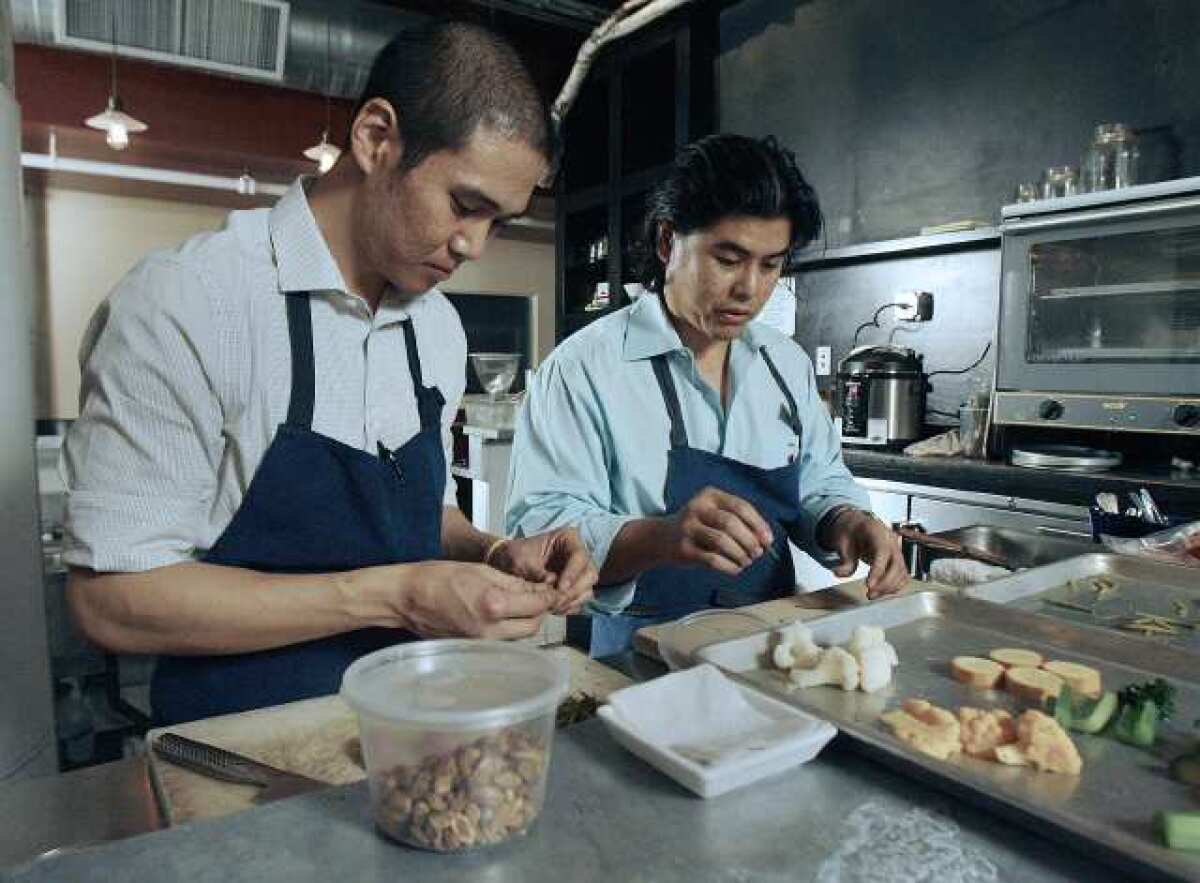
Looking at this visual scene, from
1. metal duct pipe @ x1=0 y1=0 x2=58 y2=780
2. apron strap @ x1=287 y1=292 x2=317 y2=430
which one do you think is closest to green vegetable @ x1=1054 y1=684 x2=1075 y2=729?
apron strap @ x1=287 y1=292 x2=317 y2=430

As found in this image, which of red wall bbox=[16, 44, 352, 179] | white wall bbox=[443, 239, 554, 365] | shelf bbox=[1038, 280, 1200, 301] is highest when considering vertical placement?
red wall bbox=[16, 44, 352, 179]

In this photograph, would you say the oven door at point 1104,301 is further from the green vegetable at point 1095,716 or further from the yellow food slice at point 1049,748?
the yellow food slice at point 1049,748

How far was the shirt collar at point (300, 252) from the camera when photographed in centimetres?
133

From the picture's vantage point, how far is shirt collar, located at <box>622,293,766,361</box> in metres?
1.99

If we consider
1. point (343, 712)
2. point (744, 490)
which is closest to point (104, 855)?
point (343, 712)

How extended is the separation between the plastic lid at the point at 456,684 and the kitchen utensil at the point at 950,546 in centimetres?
136

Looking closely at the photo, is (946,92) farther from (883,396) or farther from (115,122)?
(115,122)

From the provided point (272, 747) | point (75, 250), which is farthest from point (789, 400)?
point (75, 250)

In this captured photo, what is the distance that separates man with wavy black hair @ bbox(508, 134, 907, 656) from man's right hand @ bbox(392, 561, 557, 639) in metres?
0.54

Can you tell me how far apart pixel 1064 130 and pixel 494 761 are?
12.7 feet

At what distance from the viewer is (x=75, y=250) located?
6.41 m

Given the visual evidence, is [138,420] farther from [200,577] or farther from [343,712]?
[343,712]

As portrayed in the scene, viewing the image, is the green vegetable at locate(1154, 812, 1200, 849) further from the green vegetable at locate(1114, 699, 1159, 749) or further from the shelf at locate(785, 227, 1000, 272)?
the shelf at locate(785, 227, 1000, 272)

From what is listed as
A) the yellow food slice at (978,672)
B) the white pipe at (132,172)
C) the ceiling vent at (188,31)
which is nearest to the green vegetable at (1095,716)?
the yellow food slice at (978,672)
